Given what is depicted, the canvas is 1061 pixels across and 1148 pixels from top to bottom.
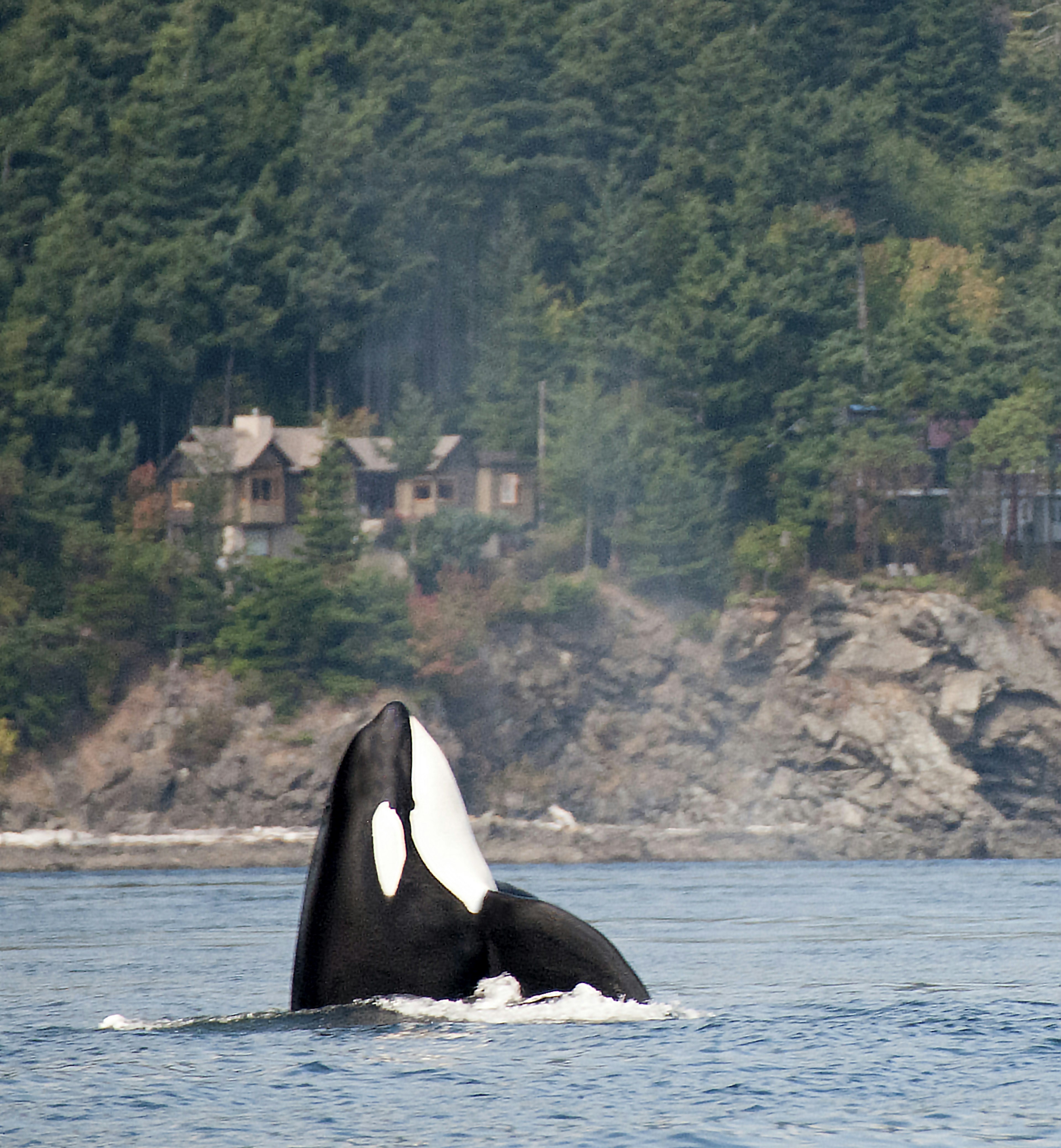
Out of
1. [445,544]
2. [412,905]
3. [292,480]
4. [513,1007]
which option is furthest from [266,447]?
[412,905]

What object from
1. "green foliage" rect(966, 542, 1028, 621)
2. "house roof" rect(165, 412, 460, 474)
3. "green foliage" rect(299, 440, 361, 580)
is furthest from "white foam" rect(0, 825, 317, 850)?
"green foliage" rect(966, 542, 1028, 621)

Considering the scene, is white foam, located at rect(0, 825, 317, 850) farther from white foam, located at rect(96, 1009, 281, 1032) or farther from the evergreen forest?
white foam, located at rect(96, 1009, 281, 1032)

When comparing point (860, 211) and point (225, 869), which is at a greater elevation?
point (860, 211)

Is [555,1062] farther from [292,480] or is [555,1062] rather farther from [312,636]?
[292,480]

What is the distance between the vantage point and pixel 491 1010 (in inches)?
455

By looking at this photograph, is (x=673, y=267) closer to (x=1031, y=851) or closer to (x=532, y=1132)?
(x=1031, y=851)

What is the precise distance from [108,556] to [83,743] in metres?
10.3

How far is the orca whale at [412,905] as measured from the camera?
426 inches

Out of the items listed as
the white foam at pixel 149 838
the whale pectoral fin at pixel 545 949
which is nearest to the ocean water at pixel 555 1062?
the whale pectoral fin at pixel 545 949

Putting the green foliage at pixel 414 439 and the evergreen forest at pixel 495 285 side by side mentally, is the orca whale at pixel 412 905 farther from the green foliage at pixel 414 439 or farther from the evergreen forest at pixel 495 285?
the green foliage at pixel 414 439

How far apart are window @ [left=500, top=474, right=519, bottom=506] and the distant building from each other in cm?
4

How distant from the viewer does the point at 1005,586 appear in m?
93.9

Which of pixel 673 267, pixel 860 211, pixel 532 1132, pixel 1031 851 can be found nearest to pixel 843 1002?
pixel 532 1132

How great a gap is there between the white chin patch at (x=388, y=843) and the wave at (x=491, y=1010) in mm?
786
